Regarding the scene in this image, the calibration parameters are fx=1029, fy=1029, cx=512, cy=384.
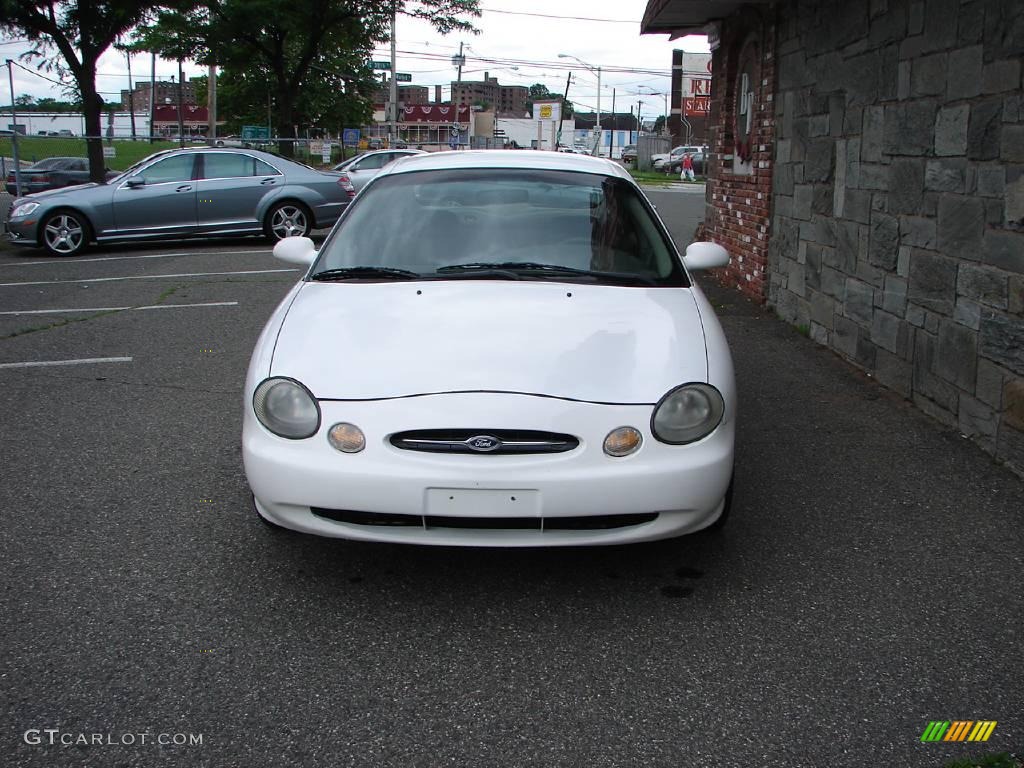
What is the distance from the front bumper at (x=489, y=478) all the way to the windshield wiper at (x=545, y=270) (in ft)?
3.43

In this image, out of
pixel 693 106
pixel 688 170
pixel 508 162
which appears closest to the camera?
pixel 508 162

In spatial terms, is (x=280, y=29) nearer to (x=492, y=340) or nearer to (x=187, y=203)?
(x=187, y=203)

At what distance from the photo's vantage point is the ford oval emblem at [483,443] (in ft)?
10.8

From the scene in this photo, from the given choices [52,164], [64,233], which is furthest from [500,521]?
[52,164]

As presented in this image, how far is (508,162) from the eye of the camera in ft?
16.8

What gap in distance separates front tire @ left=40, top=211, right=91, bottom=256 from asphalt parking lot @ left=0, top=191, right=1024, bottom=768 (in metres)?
9.70

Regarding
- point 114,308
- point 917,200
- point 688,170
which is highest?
point 688,170

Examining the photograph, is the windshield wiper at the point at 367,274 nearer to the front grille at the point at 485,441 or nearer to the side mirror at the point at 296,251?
the side mirror at the point at 296,251

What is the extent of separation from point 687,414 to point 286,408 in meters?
1.35

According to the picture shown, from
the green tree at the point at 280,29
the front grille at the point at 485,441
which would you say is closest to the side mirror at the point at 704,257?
the front grille at the point at 485,441

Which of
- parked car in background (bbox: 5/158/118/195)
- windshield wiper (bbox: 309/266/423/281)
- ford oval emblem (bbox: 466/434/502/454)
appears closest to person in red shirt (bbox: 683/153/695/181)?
parked car in background (bbox: 5/158/118/195)

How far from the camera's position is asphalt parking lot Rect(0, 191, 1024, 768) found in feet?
9.07

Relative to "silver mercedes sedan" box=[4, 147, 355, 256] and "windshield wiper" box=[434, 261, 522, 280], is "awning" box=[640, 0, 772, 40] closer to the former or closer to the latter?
"silver mercedes sedan" box=[4, 147, 355, 256]

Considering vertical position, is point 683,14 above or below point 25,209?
above
